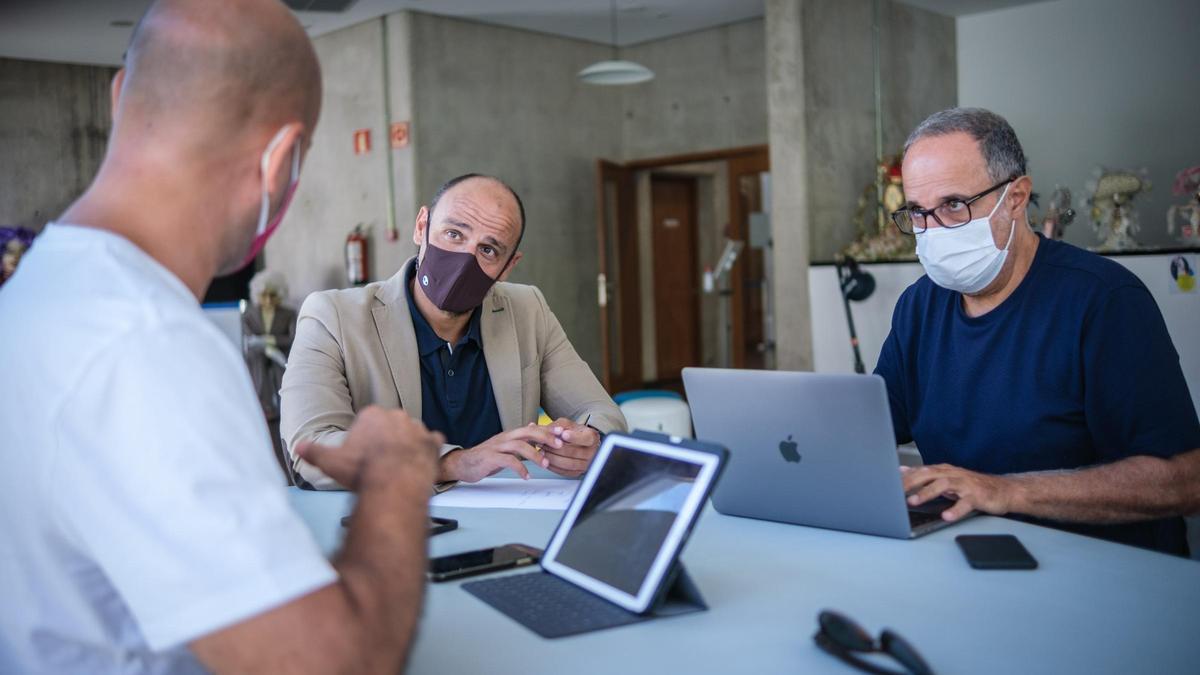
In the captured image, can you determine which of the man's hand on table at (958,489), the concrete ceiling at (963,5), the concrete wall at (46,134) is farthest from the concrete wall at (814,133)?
the concrete wall at (46,134)

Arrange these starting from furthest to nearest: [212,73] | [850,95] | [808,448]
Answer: [850,95] < [808,448] < [212,73]

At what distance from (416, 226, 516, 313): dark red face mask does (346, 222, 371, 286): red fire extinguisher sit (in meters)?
5.51

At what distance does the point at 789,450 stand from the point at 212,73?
1.12 m

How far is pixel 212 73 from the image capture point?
3.22 ft

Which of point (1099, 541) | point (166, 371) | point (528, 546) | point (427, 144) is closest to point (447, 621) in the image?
point (528, 546)

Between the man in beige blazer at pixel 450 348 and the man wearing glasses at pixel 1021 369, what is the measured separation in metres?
0.78

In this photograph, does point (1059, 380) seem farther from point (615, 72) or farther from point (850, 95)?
point (615, 72)

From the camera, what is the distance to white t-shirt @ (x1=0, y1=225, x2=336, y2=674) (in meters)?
0.81

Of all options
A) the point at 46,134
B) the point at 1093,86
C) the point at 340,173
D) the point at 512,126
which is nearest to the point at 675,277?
the point at 512,126

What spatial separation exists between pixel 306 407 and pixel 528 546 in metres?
0.84

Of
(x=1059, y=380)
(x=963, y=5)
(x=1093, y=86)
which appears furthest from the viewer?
(x=963, y=5)

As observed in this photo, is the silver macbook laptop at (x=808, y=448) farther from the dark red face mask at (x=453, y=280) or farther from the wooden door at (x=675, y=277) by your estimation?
the wooden door at (x=675, y=277)

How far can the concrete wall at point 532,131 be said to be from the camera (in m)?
7.75

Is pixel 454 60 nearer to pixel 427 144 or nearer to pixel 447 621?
pixel 427 144
